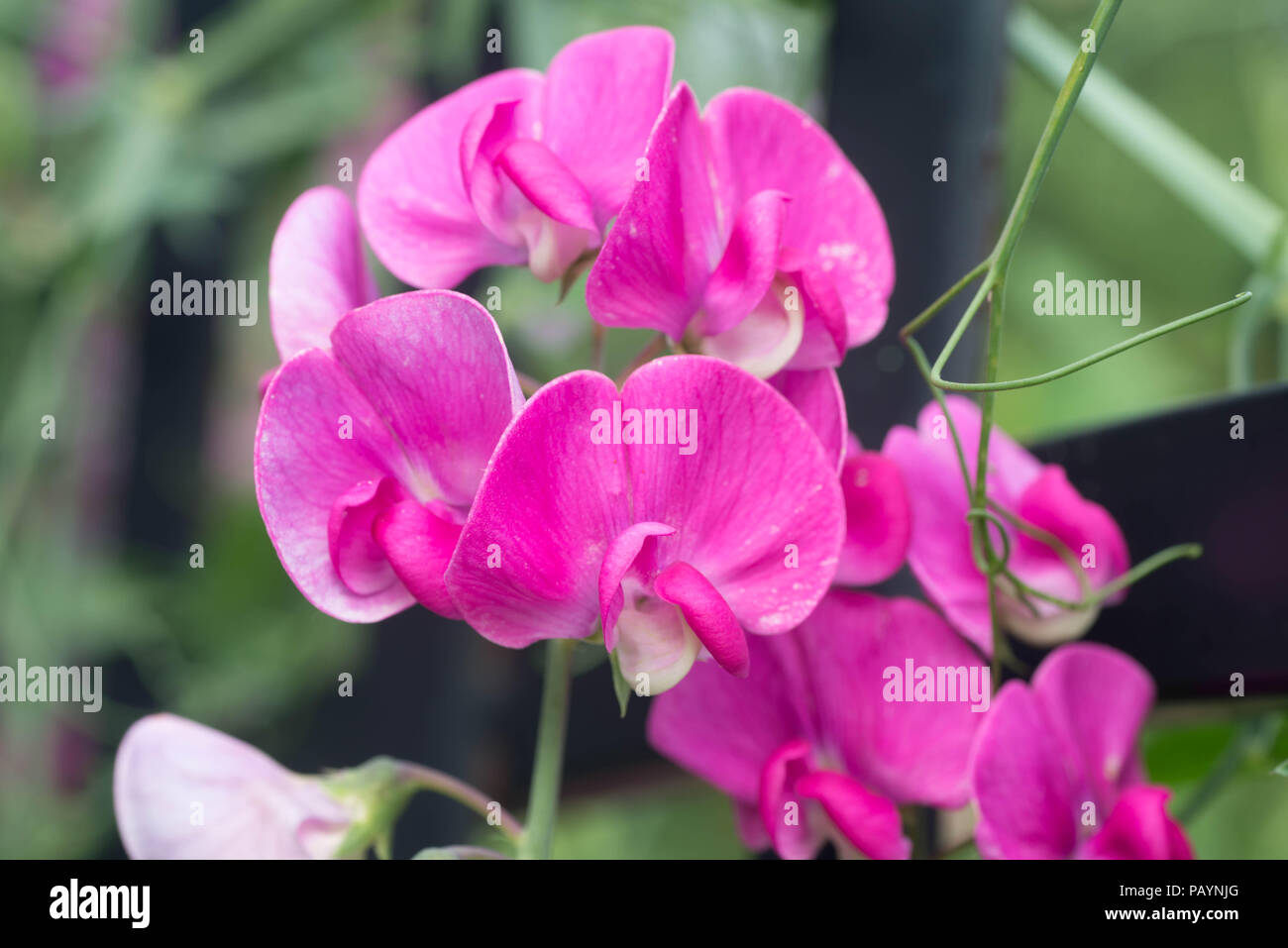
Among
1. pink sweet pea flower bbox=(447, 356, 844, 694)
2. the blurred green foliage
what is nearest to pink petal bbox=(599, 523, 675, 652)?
pink sweet pea flower bbox=(447, 356, 844, 694)

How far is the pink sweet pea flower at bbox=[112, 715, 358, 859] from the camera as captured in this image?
0.95 ft

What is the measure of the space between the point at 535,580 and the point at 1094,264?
2.57ft

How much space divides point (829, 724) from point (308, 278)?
0.19m

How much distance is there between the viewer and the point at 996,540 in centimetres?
35

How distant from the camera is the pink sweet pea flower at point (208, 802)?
11.4 inches

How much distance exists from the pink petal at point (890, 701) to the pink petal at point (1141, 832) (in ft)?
0.13

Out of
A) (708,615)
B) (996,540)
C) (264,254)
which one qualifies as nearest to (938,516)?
(996,540)

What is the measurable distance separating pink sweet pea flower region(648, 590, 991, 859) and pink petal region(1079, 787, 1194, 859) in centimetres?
4
